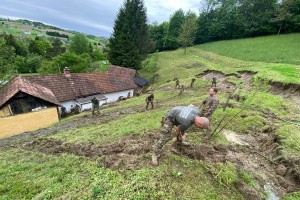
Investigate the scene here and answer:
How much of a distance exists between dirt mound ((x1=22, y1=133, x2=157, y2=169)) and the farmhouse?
33.3ft

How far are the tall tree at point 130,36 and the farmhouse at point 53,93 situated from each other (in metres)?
6.43

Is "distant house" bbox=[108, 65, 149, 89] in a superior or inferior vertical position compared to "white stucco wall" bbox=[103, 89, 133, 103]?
superior

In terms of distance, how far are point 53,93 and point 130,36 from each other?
64.9 feet

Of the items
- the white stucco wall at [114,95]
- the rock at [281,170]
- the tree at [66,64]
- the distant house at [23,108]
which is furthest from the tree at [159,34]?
the rock at [281,170]

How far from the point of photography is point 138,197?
406 centimetres

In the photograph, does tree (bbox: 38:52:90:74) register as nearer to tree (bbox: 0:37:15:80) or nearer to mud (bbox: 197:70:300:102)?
tree (bbox: 0:37:15:80)

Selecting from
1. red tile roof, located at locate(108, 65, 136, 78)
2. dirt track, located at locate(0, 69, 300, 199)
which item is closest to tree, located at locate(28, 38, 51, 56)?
red tile roof, located at locate(108, 65, 136, 78)

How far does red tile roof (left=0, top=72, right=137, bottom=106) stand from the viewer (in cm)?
1791

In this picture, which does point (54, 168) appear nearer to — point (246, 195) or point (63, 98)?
point (246, 195)

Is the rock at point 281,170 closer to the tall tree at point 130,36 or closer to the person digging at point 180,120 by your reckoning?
the person digging at point 180,120

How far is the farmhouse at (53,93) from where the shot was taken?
53.8 ft

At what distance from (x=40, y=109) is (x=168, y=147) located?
16.1m

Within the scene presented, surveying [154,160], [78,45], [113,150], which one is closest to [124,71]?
[113,150]

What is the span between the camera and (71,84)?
78.5ft
